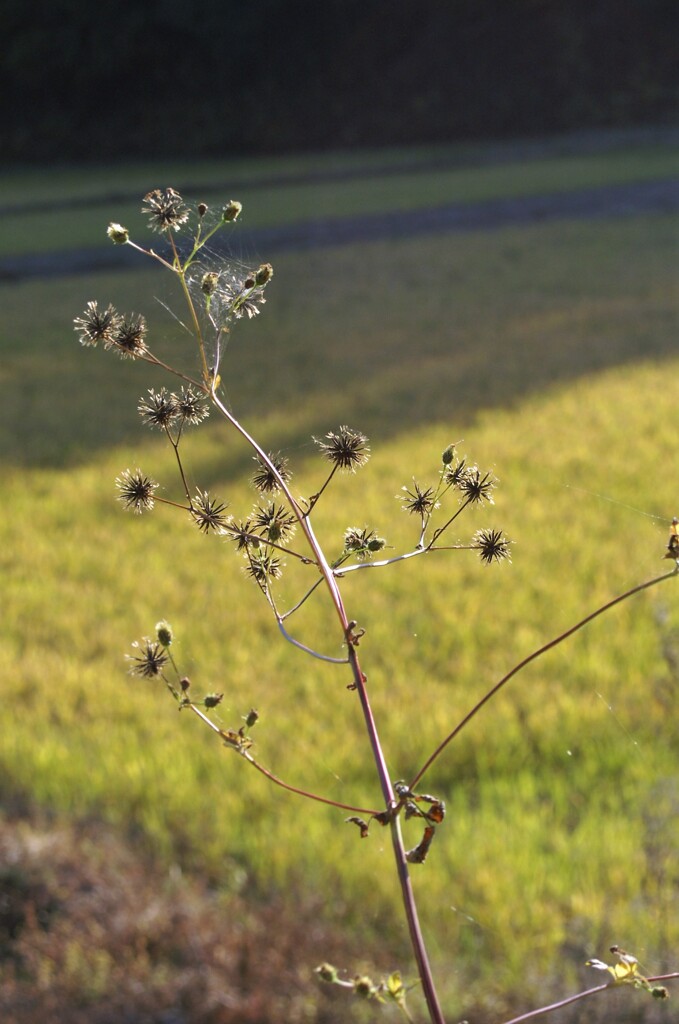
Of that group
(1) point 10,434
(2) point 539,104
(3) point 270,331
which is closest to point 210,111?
(2) point 539,104

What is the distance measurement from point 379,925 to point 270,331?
512cm

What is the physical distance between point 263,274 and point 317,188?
1591cm

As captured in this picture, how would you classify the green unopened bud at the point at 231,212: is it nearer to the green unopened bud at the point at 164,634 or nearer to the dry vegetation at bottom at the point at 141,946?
the green unopened bud at the point at 164,634

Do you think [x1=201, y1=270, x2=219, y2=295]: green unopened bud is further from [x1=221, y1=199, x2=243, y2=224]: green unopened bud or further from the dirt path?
the dirt path

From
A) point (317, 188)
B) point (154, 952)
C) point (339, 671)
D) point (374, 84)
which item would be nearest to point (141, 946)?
point (154, 952)

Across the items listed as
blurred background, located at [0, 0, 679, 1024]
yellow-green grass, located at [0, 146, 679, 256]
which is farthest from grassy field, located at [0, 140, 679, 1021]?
yellow-green grass, located at [0, 146, 679, 256]

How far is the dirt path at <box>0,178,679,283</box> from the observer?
32.7 feet

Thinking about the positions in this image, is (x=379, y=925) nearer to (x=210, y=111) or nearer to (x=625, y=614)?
(x=625, y=614)

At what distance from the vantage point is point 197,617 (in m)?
3.14

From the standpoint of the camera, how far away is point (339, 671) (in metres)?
2.84

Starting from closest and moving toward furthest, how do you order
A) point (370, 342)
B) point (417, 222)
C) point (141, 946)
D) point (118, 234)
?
point (118, 234), point (141, 946), point (370, 342), point (417, 222)

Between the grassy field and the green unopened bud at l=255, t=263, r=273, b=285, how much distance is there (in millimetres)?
161

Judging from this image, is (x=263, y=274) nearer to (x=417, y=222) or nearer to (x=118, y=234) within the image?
(x=118, y=234)

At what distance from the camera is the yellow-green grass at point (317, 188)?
1209 cm
